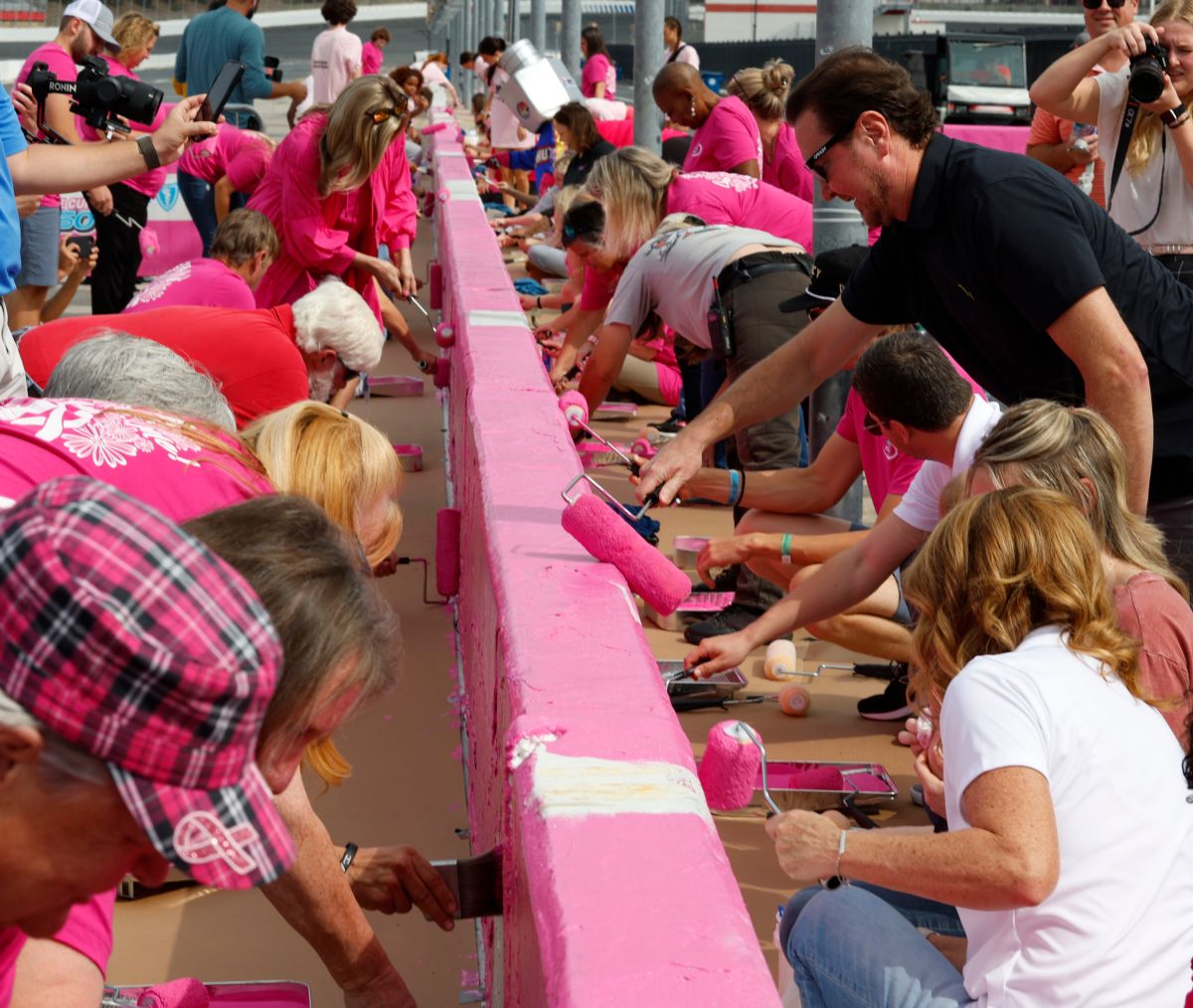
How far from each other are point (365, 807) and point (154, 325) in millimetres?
1548

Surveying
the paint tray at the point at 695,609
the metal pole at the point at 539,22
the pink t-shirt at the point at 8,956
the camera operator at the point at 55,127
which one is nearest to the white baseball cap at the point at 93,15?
the camera operator at the point at 55,127

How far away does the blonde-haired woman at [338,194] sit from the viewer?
6820mm

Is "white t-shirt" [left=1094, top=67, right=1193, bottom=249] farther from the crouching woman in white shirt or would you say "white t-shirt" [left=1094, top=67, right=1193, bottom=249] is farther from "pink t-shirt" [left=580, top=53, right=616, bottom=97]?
"pink t-shirt" [left=580, top=53, right=616, bottom=97]

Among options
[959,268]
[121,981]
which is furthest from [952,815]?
[121,981]

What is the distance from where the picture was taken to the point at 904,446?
13.4 ft

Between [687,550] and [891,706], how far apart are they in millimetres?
1477

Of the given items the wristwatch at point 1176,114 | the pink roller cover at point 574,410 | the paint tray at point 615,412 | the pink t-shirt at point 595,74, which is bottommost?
the paint tray at point 615,412

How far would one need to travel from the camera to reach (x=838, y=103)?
3670 mm

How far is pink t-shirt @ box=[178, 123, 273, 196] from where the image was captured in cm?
927

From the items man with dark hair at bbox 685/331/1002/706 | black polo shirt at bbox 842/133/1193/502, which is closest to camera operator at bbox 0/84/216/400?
man with dark hair at bbox 685/331/1002/706

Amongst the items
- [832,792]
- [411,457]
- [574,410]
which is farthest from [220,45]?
[832,792]

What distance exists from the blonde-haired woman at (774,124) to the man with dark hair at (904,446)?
501 cm

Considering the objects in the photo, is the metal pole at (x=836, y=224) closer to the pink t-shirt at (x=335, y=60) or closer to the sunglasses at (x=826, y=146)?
the sunglasses at (x=826, y=146)

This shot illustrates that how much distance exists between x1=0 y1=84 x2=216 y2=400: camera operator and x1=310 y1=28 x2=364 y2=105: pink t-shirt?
1008 centimetres
